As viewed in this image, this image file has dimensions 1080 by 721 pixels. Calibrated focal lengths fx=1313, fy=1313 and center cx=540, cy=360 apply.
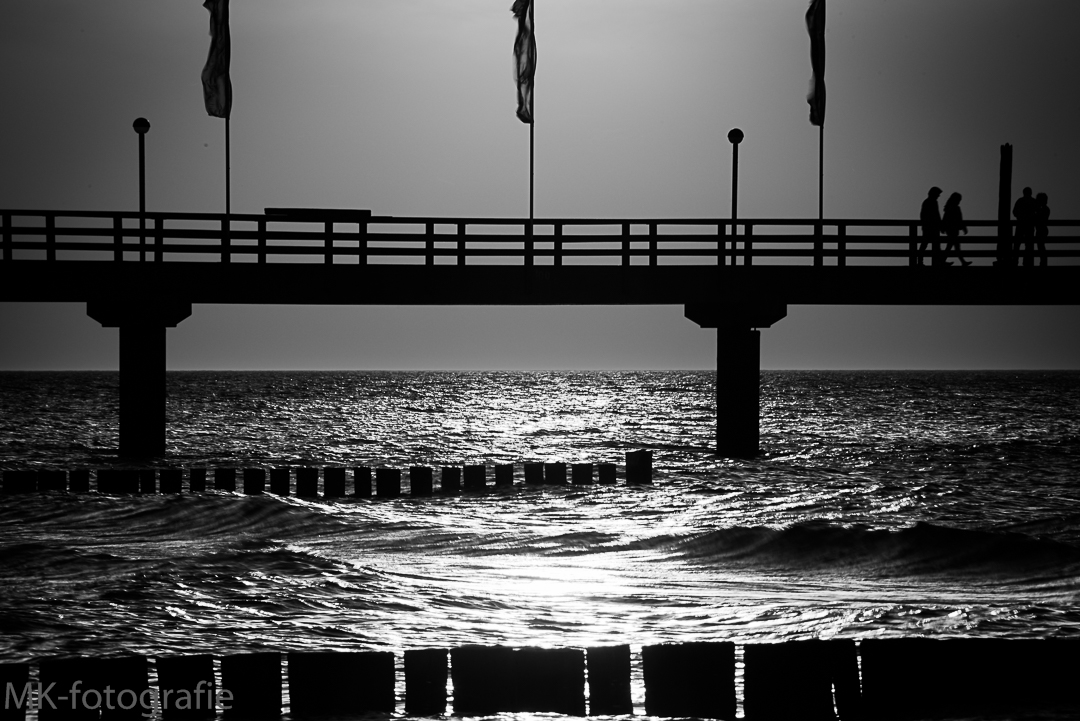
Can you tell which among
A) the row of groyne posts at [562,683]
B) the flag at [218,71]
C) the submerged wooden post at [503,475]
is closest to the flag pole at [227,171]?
the flag at [218,71]

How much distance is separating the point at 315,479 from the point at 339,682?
16.0 meters

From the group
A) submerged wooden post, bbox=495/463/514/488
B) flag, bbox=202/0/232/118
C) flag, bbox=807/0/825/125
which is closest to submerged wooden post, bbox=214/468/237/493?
submerged wooden post, bbox=495/463/514/488

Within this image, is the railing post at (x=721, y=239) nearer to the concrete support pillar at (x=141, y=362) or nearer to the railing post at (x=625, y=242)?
the railing post at (x=625, y=242)

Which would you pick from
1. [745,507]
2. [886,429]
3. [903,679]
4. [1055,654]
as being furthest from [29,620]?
[886,429]

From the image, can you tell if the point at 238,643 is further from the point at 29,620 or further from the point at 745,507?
the point at 745,507

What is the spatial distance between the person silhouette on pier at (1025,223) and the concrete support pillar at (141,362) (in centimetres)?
1718

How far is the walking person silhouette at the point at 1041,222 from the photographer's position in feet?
87.7

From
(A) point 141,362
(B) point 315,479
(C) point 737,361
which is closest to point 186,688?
(B) point 315,479

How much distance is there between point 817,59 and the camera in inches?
1292

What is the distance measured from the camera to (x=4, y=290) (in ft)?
85.0

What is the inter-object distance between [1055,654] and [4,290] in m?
22.2

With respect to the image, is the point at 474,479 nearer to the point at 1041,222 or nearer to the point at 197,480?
the point at 197,480

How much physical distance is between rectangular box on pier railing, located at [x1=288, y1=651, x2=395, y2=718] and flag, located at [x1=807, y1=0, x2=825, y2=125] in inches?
1055

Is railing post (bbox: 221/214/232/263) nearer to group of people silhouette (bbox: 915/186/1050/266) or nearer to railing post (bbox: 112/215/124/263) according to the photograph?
railing post (bbox: 112/215/124/263)
